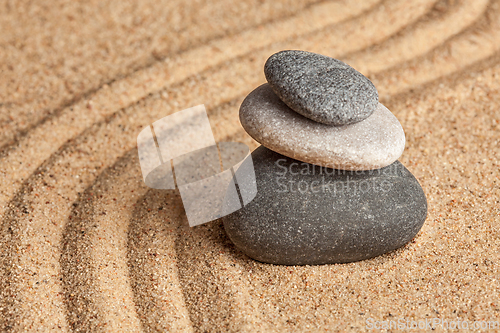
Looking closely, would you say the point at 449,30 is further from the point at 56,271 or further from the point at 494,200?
the point at 56,271

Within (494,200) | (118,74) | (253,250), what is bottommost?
(494,200)

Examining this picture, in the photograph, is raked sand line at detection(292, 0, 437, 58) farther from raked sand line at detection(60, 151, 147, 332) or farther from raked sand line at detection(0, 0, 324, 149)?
raked sand line at detection(60, 151, 147, 332)

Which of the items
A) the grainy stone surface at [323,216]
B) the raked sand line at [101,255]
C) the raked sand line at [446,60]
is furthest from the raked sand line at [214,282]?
the raked sand line at [446,60]

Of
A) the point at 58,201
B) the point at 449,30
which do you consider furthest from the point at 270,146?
the point at 449,30

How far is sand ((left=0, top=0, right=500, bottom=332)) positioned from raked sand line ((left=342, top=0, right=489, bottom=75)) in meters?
0.01

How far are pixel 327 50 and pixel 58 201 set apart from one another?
2.14m

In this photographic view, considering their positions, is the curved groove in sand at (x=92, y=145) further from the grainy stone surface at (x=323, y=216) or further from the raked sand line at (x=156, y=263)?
the grainy stone surface at (x=323, y=216)

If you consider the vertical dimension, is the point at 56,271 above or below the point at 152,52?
below

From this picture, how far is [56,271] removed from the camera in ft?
6.59

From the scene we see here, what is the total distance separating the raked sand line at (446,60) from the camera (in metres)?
3.18

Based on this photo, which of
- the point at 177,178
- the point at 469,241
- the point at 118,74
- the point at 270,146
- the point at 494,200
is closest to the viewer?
the point at 270,146

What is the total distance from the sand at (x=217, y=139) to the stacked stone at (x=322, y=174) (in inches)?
5.8

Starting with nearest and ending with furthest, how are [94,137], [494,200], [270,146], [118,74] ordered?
[270,146], [494,200], [94,137], [118,74]

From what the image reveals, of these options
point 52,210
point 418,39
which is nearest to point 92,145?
point 52,210
